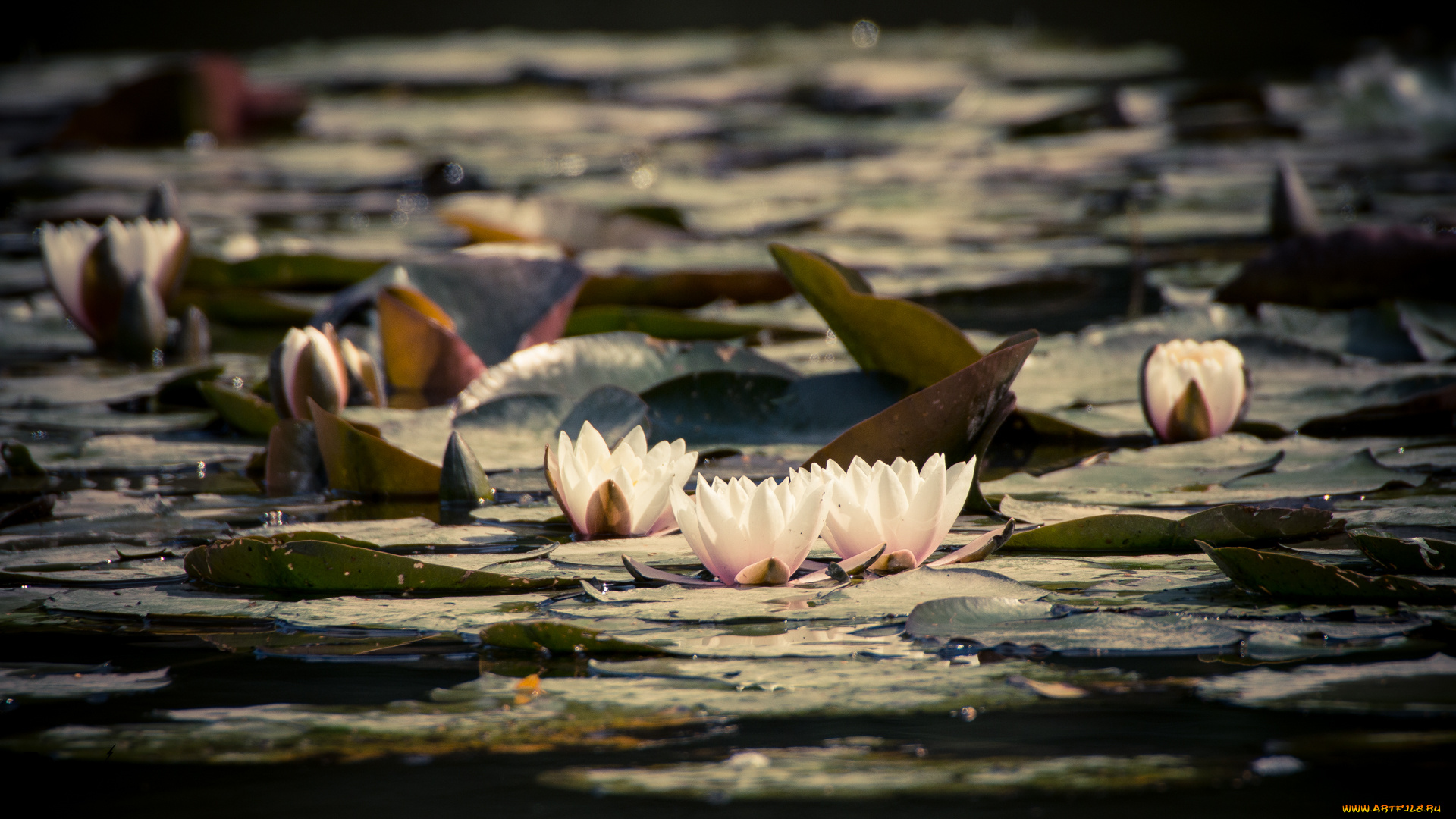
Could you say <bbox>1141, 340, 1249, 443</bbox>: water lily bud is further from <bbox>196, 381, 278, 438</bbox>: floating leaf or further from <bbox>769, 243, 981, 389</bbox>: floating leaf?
<bbox>196, 381, 278, 438</bbox>: floating leaf

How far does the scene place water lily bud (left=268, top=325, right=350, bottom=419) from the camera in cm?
193

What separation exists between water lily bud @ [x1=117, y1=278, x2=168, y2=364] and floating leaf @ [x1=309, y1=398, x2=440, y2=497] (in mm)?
976

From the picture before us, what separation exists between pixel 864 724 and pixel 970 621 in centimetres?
18

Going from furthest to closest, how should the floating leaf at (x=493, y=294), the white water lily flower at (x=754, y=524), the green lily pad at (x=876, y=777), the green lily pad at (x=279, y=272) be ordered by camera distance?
1. the green lily pad at (x=279, y=272)
2. the floating leaf at (x=493, y=294)
3. the white water lily flower at (x=754, y=524)
4. the green lily pad at (x=876, y=777)

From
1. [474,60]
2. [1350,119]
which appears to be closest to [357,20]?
[474,60]

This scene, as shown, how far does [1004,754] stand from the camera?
37.7 inches

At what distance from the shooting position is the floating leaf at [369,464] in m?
1.69

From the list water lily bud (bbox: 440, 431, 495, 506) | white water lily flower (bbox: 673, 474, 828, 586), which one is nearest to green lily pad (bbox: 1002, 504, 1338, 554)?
white water lily flower (bbox: 673, 474, 828, 586)

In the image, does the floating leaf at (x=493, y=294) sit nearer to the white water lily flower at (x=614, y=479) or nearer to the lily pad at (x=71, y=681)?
the white water lily flower at (x=614, y=479)

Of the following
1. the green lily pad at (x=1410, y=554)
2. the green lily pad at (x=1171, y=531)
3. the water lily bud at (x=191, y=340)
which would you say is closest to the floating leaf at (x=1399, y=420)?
the green lily pad at (x=1171, y=531)

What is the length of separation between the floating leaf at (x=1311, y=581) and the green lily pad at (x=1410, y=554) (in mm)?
49

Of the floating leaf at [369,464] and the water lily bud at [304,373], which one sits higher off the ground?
the water lily bud at [304,373]

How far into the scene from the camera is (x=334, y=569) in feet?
4.38

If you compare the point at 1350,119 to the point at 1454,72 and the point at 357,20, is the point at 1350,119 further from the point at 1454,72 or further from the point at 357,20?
the point at 357,20
